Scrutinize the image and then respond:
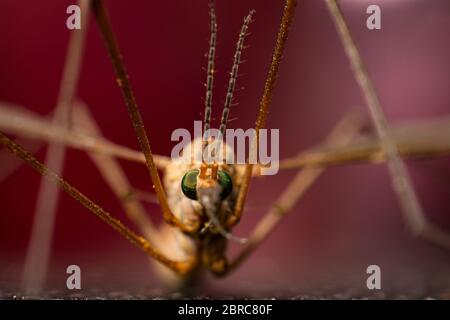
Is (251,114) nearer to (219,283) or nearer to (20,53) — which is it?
(219,283)

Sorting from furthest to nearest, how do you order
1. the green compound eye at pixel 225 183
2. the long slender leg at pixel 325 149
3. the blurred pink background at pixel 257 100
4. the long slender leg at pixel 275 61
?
the blurred pink background at pixel 257 100 → the long slender leg at pixel 325 149 → the green compound eye at pixel 225 183 → the long slender leg at pixel 275 61

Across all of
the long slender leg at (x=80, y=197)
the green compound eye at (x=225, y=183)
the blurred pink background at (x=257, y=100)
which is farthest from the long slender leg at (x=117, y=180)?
the green compound eye at (x=225, y=183)

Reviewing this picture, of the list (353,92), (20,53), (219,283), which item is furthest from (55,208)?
(353,92)

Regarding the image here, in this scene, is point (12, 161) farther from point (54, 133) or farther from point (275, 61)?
point (275, 61)

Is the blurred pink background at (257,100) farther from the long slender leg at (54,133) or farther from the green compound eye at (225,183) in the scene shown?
the green compound eye at (225,183)

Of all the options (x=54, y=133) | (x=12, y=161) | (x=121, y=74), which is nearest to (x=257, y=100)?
(x=54, y=133)

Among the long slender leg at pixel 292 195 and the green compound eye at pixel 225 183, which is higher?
the long slender leg at pixel 292 195
